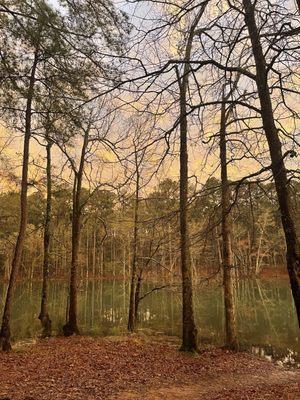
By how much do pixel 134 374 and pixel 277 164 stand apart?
5479 millimetres

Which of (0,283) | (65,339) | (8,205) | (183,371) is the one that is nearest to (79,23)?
(183,371)

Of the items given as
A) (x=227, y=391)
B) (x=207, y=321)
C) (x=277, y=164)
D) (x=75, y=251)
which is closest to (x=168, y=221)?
(x=277, y=164)

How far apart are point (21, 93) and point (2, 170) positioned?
6.19 metres

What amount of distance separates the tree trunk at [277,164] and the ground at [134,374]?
2316 millimetres

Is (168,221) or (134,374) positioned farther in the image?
(134,374)

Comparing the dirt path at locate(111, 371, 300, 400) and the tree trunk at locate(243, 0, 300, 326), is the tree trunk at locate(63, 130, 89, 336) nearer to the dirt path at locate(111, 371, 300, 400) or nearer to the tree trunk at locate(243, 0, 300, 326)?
the dirt path at locate(111, 371, 300, 400)

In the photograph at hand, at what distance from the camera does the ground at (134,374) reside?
610cm

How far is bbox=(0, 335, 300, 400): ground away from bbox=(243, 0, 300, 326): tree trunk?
2.32 metres

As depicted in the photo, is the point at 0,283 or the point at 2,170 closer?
the point at 2,170

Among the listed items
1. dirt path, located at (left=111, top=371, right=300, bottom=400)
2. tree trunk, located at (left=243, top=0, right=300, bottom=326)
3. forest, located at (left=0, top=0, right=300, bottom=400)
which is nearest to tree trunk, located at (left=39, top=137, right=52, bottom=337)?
forest, located at (left=0, top=0, right=300, bottom=400)

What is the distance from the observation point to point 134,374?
762 centimetres

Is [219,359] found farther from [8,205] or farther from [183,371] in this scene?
[8,205]

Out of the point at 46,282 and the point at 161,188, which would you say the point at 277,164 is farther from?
the point at 46,282

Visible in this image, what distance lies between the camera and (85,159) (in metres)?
14.4
